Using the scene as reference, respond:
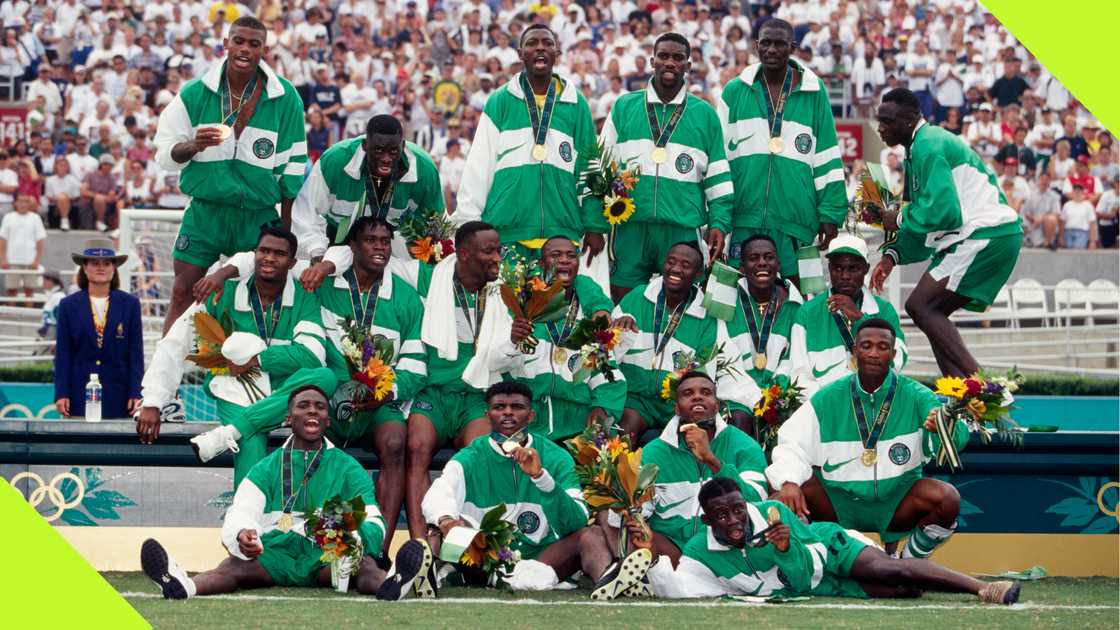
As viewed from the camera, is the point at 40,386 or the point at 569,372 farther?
the point at 40,386

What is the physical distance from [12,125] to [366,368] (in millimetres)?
12572

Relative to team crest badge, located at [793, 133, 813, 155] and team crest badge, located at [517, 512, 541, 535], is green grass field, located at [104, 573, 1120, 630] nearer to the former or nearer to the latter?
team crest badge, located at [517, 512, 541, 535]

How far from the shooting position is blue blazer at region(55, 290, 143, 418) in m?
11.8

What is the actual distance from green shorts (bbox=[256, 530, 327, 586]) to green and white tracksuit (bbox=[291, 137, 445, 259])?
2239mm

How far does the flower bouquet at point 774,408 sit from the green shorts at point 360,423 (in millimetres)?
1962

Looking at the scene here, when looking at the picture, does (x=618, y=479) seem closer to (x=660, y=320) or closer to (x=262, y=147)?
(x=660, y=320)

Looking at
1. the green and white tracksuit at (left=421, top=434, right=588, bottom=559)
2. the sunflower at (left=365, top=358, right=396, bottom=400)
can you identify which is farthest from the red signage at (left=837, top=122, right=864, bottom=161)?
the green and white tracksuit at (left=421, top=434, right=588, bottom=559)

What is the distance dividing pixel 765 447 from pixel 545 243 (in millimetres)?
1689

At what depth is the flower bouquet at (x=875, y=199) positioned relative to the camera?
35.6 ft

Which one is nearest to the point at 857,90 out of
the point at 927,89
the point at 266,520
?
the point at 927,89

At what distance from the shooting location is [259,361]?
32.6 ft

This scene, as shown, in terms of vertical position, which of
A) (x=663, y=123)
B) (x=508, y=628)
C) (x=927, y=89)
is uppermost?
(x=927, y=89)

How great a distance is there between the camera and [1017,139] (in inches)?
846

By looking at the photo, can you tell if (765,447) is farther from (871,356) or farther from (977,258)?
(977,258)
